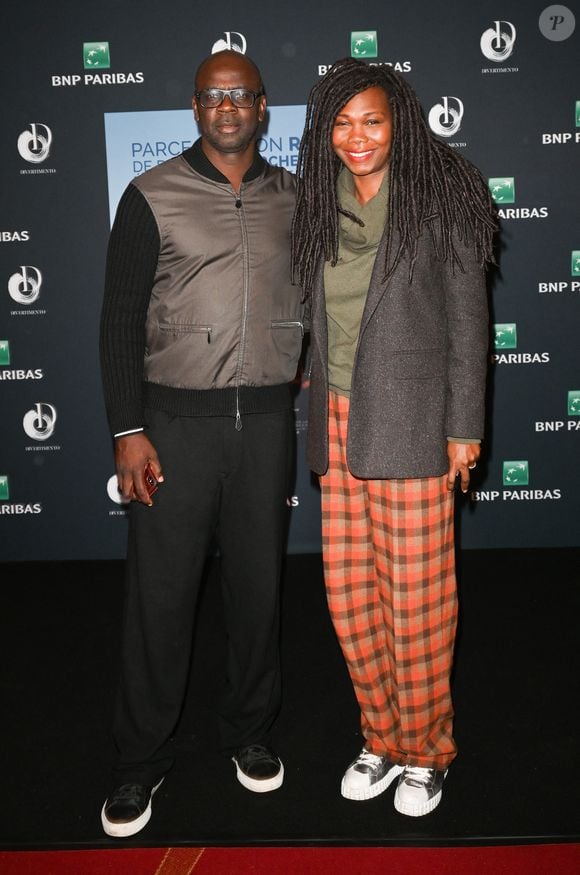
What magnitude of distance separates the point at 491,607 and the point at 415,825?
56.9 inches

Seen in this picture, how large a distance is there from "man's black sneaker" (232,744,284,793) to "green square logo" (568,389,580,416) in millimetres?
2362

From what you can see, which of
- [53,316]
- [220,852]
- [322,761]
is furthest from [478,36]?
[220,852]

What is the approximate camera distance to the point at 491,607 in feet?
10.6

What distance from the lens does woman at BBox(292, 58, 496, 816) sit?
5.77 ft

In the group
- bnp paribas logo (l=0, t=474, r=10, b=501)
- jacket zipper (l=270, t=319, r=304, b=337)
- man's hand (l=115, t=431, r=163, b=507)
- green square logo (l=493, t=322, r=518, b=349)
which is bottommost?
bnp paribas logo (l=0, t=474, r=10, b=501)

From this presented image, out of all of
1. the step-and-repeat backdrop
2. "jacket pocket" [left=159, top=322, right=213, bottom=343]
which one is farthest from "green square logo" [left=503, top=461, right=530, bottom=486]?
"jacket pocket" [left=159, top=322, right=213, bottom=343]

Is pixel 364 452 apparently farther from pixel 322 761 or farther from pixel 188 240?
pixel 322 761

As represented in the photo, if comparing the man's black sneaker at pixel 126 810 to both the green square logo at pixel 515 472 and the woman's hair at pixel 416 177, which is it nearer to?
the woman's hair at pixel 416 177

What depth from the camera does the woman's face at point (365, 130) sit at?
1.74 m

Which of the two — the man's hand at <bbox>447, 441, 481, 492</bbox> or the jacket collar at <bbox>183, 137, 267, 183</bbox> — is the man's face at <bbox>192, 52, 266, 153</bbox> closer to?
the jacket collar at <bbox>183, 137, 267, 183</bbox>

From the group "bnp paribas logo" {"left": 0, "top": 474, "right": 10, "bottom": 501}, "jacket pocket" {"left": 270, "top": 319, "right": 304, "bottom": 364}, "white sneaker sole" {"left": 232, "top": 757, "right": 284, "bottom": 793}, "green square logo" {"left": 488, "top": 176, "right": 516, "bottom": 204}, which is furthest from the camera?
"bnp paribas logo" {"left": 0, "top": 474, "right": 10, "bottom": 501}

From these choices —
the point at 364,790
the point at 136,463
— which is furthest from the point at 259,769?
the point at 136,463

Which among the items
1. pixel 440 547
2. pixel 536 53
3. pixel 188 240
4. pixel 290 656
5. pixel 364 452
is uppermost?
pixel 536 53

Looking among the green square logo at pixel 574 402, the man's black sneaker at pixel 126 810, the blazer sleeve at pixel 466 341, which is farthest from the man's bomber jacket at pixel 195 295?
the green square logo at pixel 574 402
